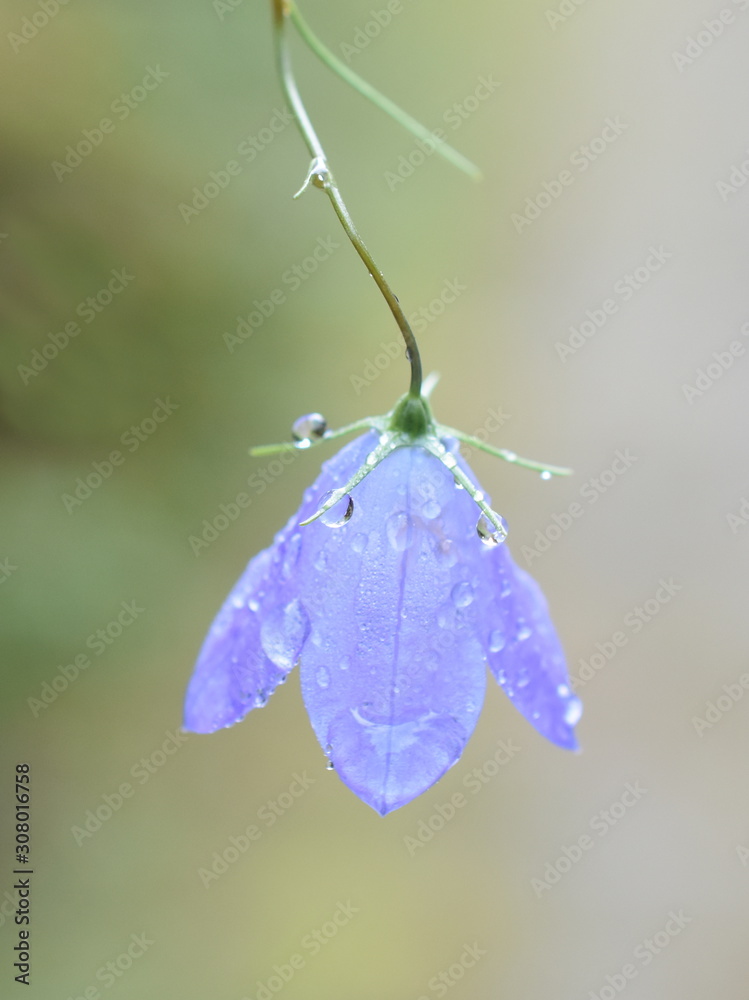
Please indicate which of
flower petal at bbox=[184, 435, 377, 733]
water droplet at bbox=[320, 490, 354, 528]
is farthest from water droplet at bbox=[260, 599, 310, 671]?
water droplet at bbox=[320, 490, 354, 528]

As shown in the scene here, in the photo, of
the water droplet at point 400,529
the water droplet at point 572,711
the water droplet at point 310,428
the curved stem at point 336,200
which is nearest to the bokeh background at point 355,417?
the curved stem at point 336,200

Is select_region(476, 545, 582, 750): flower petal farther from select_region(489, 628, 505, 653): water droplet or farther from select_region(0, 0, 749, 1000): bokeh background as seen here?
select_region(0, 0, 749, 1000): bokeh background

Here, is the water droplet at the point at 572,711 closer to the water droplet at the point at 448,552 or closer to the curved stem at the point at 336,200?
the water droplet at the point at 448,552

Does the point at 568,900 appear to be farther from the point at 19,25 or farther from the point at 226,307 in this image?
the point at 19,25

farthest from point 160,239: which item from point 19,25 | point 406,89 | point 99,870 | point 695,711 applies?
point 695,711

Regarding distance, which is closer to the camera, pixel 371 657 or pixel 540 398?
pixel 371 657

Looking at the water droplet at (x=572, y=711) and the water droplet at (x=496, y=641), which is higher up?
the water droplet at (x=572, y=711)
